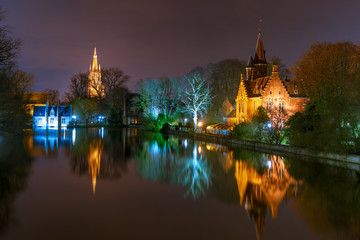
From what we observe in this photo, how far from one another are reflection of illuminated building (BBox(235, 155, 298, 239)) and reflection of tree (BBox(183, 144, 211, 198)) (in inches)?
54.7

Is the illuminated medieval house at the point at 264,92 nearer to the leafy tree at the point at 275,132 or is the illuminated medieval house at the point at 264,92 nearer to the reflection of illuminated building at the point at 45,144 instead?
the leafy tree at the point at 275,132

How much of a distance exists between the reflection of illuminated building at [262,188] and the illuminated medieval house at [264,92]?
19722 millimetres

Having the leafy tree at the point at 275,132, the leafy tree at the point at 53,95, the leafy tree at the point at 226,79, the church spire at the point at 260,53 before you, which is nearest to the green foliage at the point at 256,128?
the leafy tree at the point at 275,132

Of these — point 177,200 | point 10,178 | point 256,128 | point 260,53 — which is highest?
point 260,53

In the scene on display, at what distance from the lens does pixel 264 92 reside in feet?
124

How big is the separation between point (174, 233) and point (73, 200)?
4.43 metres

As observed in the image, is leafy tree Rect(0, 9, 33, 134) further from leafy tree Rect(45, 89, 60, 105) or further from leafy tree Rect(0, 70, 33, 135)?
leafy tree Rect(45, 89, 60, 105)

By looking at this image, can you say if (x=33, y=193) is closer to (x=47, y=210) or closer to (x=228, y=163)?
(x=47, y=210)

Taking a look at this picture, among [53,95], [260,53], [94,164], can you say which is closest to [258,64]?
[260,53]

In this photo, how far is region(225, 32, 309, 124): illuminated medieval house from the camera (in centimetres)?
3791

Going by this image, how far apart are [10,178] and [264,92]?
29360 millimetres

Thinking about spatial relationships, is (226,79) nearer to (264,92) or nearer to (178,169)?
(264,92)

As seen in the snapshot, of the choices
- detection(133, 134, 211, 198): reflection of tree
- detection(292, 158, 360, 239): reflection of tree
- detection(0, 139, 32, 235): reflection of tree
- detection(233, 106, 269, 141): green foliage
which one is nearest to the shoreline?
detection(233, 106, 269, 141): green foliage

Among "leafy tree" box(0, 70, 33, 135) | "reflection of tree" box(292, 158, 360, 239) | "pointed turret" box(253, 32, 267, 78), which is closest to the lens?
"reflection of tree" box(292, 158, 360, 239)
